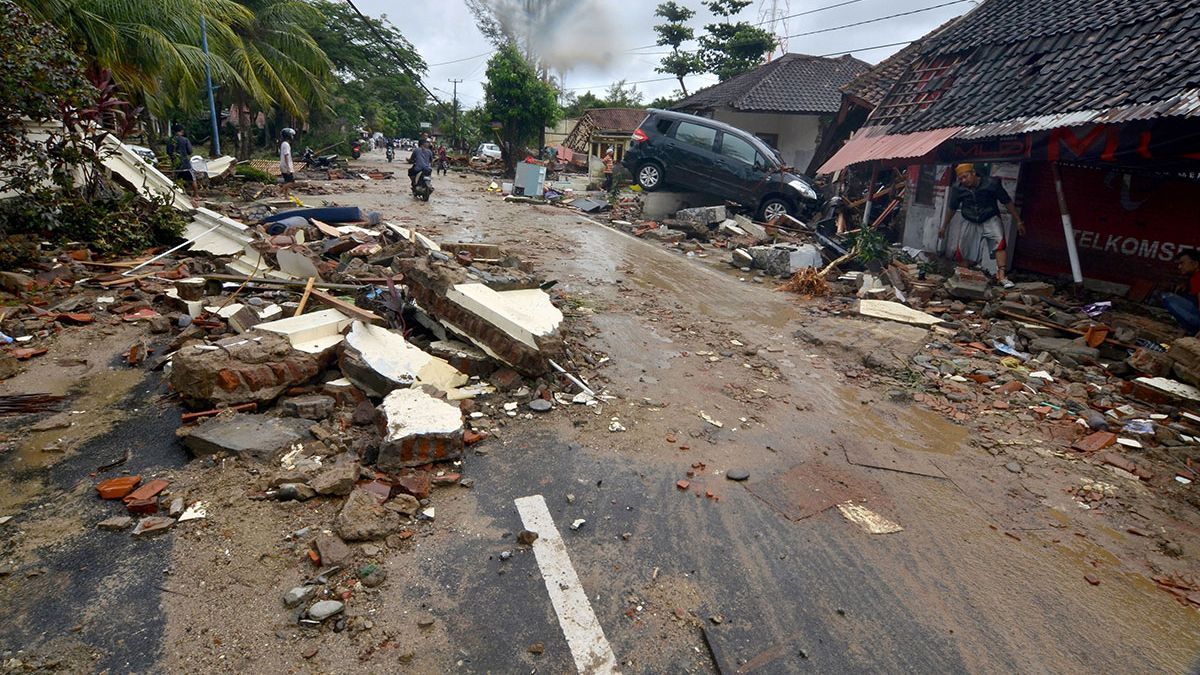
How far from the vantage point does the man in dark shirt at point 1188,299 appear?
250 inches

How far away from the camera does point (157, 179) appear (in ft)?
29.0

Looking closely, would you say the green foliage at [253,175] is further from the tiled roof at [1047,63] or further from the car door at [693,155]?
the tiled roof at [1047,63]

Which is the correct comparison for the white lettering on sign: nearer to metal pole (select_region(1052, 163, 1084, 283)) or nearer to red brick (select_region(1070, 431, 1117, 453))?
metal pole (select_region(1052, 163, 1084, 283))

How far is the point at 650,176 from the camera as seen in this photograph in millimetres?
14039

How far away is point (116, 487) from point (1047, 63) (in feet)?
38.6

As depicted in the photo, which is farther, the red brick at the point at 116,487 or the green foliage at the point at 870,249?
the green foliage at the point at 870,249

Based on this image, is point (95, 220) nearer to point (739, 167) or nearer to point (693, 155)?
point (693, 155)

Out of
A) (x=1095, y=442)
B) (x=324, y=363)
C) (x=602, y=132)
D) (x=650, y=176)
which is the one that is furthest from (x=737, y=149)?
(x=602, y=132)

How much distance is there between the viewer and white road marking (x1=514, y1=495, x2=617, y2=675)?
7.62 ft

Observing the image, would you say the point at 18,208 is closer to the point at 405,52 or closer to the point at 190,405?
the point at 190,405

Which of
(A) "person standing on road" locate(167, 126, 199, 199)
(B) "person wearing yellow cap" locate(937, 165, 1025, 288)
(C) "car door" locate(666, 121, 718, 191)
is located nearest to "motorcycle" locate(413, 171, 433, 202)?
(A) "person standing on road" locate(167, 126, 199, 199)

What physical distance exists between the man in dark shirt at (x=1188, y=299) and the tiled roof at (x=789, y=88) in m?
15.0

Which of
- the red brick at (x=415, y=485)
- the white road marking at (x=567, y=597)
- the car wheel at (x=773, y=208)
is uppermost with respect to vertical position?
the car wheel at (x=773, y=208)

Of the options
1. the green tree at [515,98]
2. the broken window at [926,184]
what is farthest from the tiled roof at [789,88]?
the broken window at [926,184]
